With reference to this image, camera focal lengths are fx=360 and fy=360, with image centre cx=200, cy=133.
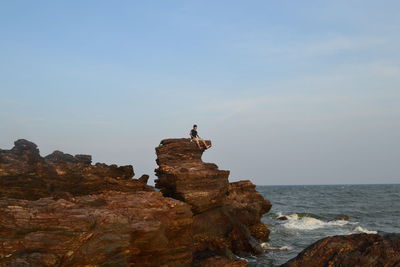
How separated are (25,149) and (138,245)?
9.88 m

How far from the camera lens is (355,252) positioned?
16.0m

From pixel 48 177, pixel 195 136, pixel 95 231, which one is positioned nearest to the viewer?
pixel 95 231

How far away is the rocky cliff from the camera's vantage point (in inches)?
572

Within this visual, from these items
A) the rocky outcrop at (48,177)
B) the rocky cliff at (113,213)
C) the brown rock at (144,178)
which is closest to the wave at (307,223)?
the rocky cliff at (113,213)

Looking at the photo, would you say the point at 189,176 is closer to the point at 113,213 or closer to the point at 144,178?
the point at 144,178

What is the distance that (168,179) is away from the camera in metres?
24.8

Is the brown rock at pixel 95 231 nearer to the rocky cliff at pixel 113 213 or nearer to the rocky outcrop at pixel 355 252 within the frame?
the rocky cliff at pixel 113 213

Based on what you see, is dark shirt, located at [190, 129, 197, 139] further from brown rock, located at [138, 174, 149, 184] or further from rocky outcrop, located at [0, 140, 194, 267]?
rocky outcrop, located at [0, 140, 194, 267]

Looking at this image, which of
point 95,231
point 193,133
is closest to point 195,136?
point 193,133

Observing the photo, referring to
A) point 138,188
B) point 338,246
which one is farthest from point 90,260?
point 338,246

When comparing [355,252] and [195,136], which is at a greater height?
[195,136]

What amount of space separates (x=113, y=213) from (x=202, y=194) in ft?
30.9

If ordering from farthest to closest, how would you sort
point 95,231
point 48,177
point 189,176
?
point 189,176, point 48,177, point 95,231

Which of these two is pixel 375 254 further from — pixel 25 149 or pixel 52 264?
pixel 25 149
